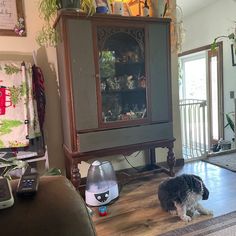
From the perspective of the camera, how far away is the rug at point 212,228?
1667 millimetres

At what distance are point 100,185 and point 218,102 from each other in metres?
3.12

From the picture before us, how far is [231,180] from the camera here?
2535 millimetres

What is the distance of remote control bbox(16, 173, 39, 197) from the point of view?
738 millimetres

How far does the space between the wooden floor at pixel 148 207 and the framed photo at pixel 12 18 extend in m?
1.68

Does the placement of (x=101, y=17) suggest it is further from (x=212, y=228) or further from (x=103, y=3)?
(x=212, y=228)

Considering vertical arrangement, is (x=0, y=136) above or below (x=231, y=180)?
above

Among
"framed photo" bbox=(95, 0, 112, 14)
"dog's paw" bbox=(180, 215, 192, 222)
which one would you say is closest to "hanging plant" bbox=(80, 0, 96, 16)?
"framed photo" bbox=(95, 0, 112, 14)

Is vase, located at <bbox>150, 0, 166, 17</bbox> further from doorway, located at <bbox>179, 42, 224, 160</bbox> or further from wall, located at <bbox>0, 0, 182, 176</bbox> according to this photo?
doorway, located at <bbox>179, 42, 224, 160</bbox>

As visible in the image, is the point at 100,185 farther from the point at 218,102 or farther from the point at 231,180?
the point at 218,102

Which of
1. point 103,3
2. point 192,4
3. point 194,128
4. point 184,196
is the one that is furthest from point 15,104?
point 192,4

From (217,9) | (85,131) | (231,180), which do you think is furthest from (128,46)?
(217,9)

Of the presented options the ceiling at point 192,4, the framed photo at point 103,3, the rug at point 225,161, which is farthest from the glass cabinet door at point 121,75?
the ceiling at point 192,4

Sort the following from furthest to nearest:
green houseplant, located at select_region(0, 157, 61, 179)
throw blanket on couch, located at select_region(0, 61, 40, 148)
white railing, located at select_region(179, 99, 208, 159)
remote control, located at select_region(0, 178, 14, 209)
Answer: white railing, located at select_region(179, 99, 208, 159) → throw blanket on couch, located at select_region(0, 61, 40, 148) → green houseplant, located at select_region(0, 157, 61, 179) → remote control, located at select_region(0, 178, 14, 209)

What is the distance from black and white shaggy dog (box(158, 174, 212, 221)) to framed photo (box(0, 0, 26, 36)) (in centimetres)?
181
